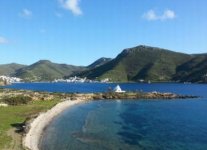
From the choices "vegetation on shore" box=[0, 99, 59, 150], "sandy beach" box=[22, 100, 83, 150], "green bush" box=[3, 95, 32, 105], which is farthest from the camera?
"green bush" box=[3, 95, 32, 105]

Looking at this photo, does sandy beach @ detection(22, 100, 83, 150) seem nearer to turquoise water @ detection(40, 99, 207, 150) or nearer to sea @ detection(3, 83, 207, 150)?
sea @ detection(3, 83, 207, 150)

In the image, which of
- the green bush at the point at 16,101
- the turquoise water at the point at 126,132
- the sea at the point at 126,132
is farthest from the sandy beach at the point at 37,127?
the green bush at the point at 16,101

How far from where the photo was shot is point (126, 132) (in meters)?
86.4

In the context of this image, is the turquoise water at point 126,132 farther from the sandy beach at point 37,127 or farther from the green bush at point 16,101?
the green bush at point 16,101

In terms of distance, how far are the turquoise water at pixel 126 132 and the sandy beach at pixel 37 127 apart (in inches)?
68.1

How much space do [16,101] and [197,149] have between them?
8593 cm

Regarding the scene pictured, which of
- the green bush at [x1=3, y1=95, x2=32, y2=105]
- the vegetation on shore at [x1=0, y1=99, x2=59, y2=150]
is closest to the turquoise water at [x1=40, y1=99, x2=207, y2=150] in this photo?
the vegetation on shore at [x1=0, y1=99, x2=59, y2=150]

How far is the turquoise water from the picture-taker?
70312 millimetres

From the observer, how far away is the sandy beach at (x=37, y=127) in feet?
228

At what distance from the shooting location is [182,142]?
74.0 m

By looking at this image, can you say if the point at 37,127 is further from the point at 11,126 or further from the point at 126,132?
the point at 126,132

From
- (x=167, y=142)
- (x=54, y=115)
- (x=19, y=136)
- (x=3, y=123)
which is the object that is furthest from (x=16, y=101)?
(x=167, y=142)

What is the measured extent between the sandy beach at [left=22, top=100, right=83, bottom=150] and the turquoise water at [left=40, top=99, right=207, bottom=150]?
173 cm

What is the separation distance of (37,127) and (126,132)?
72.9ft
